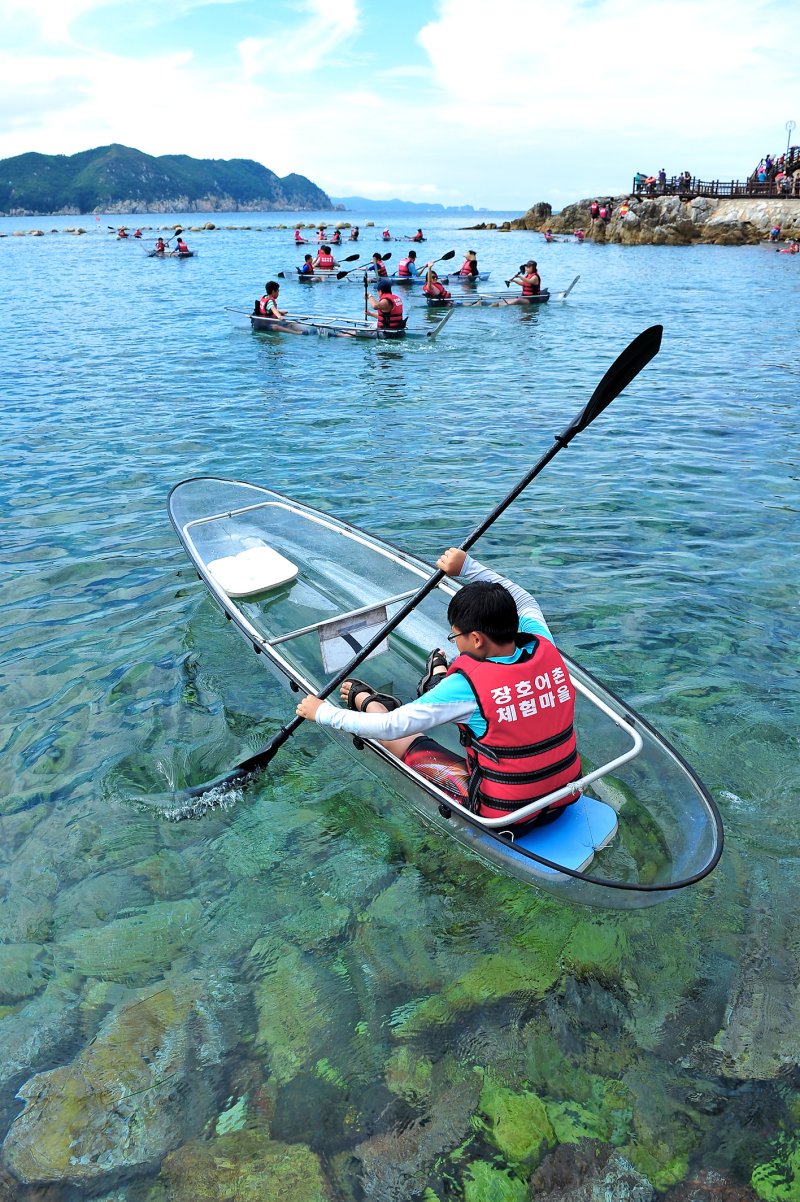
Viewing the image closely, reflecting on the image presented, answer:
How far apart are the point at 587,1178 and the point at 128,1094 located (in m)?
2.26

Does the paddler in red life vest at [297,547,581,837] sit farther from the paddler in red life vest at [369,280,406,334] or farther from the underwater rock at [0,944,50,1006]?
the paddler in red life vest at [369,280,406,334]

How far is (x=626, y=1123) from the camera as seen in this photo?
139 inches

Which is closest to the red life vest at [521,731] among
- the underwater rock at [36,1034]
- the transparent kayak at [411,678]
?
the transparent kayak at [411,678]

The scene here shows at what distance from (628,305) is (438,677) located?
93.1 feet

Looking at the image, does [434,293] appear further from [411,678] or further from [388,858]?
[388,858]

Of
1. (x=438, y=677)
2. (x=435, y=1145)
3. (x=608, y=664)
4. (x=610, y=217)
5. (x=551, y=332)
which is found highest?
(x=610, y=217)

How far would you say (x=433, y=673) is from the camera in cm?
585

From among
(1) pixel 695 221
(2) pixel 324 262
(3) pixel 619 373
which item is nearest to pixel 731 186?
(1) pixel 695 221

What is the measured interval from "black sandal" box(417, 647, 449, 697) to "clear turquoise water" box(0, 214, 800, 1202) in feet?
2.69

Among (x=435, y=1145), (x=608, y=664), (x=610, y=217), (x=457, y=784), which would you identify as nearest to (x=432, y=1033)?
(x=435, y=1145)

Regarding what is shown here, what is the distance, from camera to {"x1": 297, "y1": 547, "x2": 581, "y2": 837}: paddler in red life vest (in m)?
4.04

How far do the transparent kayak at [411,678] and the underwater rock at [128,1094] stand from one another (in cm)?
182

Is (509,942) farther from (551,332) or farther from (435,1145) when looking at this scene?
(551,332)

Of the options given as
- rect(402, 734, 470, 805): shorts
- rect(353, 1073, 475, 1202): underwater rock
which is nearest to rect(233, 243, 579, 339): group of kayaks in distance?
rect(402, 734, 470, 805): shorts
